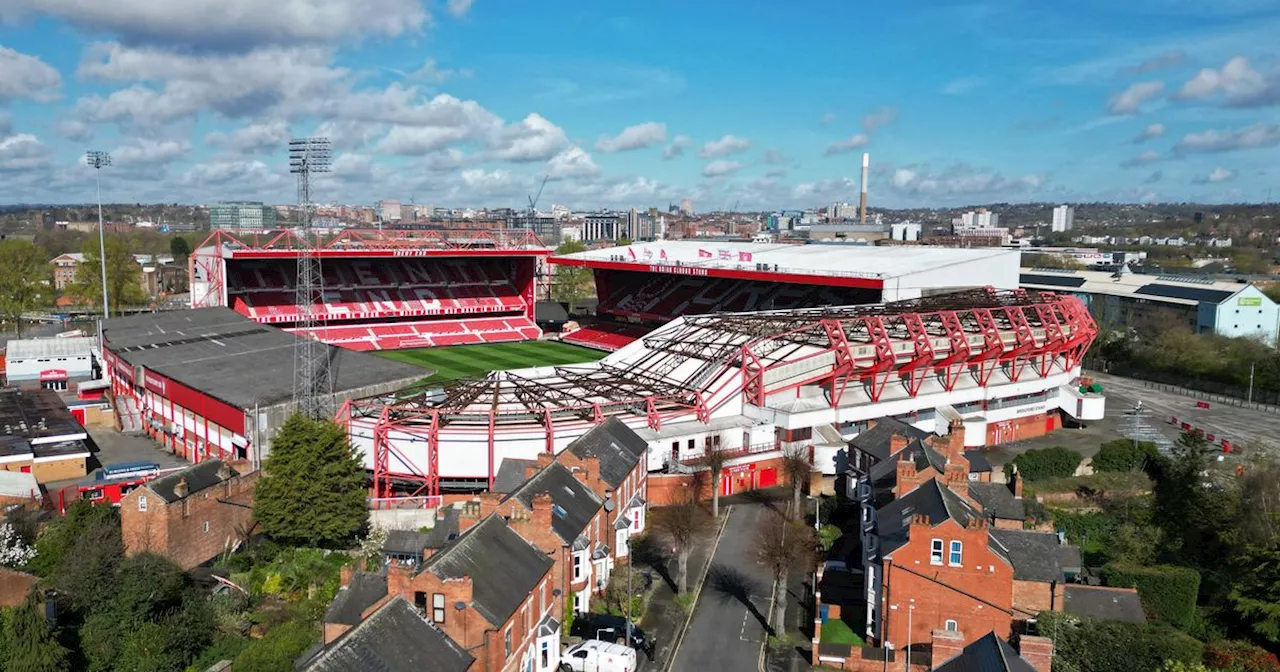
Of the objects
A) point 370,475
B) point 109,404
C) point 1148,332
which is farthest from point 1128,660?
point 1148,332

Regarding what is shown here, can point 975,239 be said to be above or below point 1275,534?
above

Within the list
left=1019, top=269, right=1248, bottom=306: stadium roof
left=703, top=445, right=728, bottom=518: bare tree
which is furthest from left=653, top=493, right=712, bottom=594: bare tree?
left=1019, top=269, right=1248, bottom=306: stadium roof

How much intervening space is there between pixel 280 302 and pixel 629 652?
73574 millimetres

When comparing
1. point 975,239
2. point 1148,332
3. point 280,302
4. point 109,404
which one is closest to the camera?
point 109,404

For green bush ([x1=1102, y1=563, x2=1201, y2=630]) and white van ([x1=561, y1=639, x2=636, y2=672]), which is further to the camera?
green bush ([x1=1102, y1=563, x2=1201, y2=630])

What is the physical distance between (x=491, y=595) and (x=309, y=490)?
1434 cm

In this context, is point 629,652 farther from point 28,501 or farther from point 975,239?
point 975,239

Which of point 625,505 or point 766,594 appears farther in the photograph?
point 625,505

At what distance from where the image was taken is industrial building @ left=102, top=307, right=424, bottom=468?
139ft

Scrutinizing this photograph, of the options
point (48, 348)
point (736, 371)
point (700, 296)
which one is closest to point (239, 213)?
point (48, 348)

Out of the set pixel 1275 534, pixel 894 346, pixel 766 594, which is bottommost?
pixel 766 594

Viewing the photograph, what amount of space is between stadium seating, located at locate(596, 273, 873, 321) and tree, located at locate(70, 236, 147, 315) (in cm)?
5178

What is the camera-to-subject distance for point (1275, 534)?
3009 cm

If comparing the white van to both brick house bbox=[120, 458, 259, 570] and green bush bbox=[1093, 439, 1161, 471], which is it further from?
green bush bbox=[1093, 439, 1161, 471]
